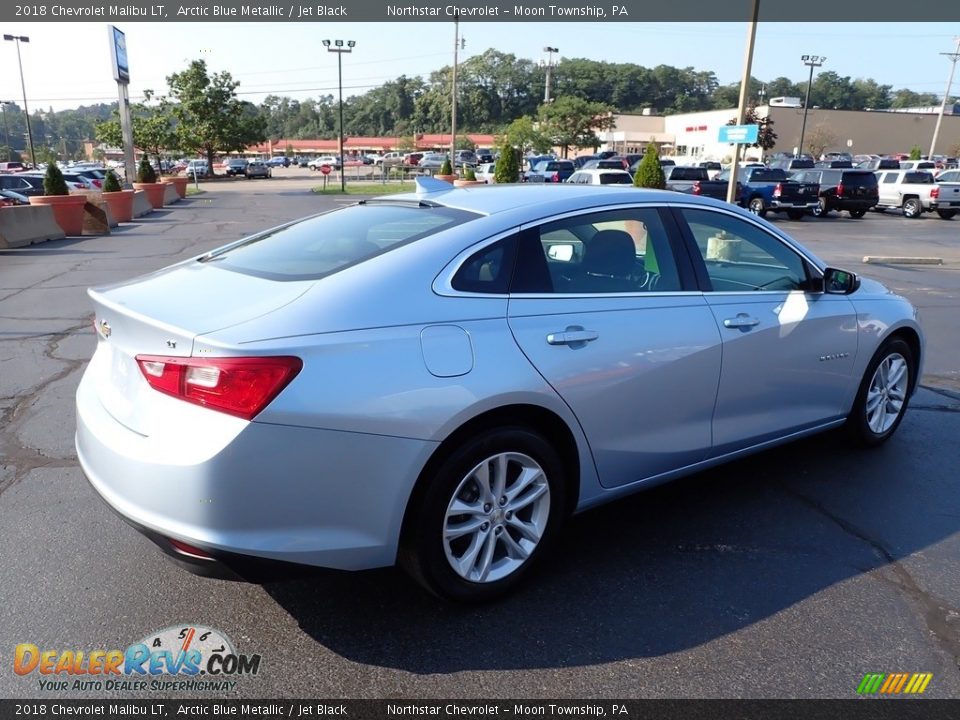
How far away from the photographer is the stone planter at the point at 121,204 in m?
21.0

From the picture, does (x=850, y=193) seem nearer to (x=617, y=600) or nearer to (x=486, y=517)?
(x=617, y=600)

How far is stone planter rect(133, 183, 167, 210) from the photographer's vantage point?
2680 cm

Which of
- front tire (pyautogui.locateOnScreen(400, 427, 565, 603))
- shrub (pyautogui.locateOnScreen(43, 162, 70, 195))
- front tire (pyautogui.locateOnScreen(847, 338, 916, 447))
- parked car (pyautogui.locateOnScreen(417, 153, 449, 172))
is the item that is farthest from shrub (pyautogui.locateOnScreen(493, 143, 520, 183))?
parked car (pyautogui.locateOnScreen(417, 153, 449, 172))

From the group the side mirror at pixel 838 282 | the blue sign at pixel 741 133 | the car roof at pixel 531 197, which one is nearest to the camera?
the car roof at pixel 531 197

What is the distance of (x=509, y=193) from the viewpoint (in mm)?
3621

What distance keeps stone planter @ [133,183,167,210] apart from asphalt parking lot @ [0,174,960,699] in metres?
24.8

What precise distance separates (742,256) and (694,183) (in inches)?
901

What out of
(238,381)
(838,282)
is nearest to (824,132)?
(838,282)

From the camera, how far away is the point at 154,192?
1070 inches

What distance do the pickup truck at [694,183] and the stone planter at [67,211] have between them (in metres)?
16.6

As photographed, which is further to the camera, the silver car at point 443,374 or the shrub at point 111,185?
the shrub at point 111,185

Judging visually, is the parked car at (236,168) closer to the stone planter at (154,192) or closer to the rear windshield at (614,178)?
the stone planter at (154,192)

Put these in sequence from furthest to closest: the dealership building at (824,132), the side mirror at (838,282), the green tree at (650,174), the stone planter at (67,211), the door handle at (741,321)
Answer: the dealership building at (824,132), the green tree at (650,174), the stone planter at (67,211), the side mirror at (838,282), the door handle at (741,321)

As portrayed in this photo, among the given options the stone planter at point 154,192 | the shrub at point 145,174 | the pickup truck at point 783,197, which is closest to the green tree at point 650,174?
the pickup truck at point 783,197
